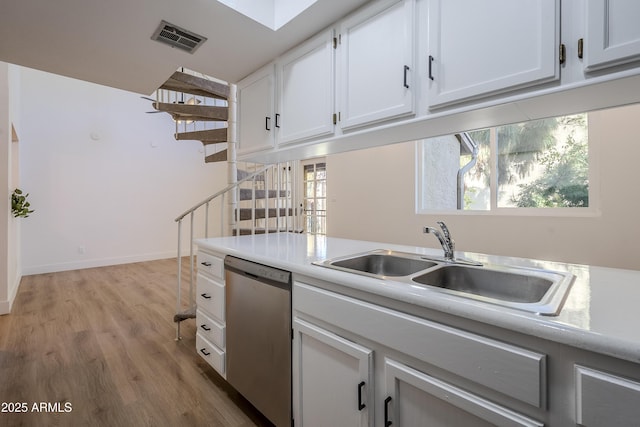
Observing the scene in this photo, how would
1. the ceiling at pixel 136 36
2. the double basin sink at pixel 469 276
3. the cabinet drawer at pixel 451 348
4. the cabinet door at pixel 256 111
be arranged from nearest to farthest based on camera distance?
the cabinet drawer at pixel 451 348 < the double basin sink at pixel 469 276 < the ceiling at pixel 136 36 < the cabinet door at pixel 256 111

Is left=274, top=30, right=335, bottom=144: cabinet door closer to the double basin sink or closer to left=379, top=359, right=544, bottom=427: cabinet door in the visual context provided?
the double basin sink

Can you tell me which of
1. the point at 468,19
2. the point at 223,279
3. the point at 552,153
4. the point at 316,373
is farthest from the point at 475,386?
the point at 552,153

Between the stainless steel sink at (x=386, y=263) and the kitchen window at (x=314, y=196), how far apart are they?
442 centimetres

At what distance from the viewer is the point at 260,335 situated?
5.05 ft

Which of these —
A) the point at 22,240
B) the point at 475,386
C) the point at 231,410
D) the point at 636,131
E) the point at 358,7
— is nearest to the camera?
the point at 475,386

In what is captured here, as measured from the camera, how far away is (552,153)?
3102mm

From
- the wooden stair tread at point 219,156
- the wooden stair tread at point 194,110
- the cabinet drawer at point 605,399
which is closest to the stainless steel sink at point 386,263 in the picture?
the cabinet drawer at point 605,399

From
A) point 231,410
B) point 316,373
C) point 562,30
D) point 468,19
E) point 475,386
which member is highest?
point 468,19

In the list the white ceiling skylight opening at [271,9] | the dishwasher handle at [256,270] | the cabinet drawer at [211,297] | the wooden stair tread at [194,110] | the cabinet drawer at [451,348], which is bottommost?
the cabinet drawer at [211,297]

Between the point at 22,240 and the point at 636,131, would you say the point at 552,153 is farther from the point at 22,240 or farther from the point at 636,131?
the point at 22,240

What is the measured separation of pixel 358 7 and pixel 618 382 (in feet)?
5.70

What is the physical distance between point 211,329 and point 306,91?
1.64 m

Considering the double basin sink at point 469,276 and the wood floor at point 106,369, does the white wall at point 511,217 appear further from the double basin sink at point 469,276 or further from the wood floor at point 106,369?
the wood floor at point 106,369

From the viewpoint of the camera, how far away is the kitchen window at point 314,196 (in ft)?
20.1
